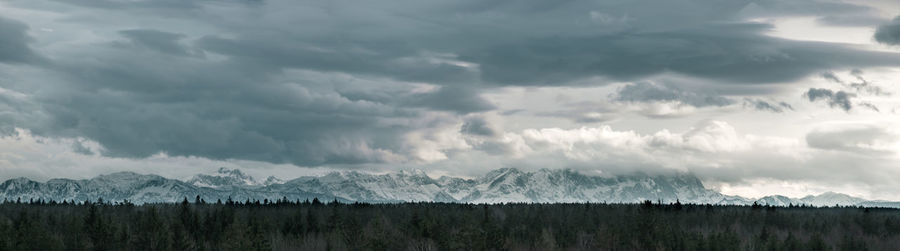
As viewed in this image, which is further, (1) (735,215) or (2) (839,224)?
(1) (735,215)

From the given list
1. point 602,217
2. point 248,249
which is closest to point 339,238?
point 248,249

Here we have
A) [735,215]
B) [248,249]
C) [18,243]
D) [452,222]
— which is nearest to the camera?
[248,249]

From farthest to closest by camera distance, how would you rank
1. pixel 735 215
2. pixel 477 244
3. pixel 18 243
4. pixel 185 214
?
1. pixel 735 215
2. pixel 185 214
3. pixel 18 243
4. pixel 477 244

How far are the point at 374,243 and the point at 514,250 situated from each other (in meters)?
4.46

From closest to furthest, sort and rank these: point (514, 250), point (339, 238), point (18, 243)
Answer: point (18, 243), point (514, 250), point (339, 238)

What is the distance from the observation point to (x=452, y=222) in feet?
113

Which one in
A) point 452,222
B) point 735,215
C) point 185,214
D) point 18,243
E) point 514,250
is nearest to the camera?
point 18,243

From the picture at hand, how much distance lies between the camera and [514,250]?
75.3 feet

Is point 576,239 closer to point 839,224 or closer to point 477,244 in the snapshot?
point 477,244

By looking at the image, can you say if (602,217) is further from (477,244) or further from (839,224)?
(477,244)

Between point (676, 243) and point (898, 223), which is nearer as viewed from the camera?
point (676, 243)

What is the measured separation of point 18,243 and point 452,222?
17665mm

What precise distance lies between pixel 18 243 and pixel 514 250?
1375 cm

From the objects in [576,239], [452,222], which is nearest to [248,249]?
[576,239]
